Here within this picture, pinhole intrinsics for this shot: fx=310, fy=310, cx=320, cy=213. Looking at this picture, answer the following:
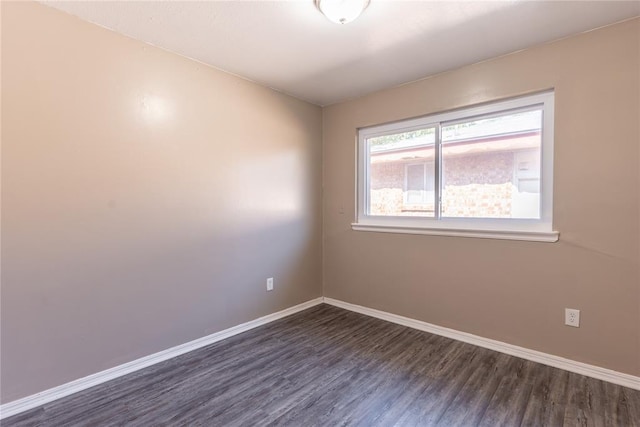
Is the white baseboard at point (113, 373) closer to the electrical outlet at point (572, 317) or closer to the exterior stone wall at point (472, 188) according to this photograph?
the exterior stone wall at point (472, 188)

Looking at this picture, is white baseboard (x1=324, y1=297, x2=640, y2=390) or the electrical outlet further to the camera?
the electrical outlet

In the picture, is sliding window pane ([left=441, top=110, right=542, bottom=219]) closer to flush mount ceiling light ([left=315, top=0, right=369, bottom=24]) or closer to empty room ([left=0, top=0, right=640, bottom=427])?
empty room ([left=0, top=0, right=640, bottom=427])

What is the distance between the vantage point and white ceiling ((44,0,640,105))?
1838 millimetres

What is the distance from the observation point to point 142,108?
221cm

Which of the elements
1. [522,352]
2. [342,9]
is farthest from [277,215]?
[522,352]

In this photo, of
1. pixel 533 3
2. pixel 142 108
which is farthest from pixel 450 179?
pixel 142 108

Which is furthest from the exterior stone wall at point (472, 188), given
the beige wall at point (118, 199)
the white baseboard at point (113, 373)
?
the white baseboard at point (113, 373)

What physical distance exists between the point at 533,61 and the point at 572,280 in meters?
1.62

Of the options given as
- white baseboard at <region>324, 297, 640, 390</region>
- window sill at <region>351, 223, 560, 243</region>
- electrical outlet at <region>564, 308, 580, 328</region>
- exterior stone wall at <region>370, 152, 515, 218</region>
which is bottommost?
white baseboard at <region>324, 297, 640, 390</region>

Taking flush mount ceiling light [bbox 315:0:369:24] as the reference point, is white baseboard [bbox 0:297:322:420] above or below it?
below

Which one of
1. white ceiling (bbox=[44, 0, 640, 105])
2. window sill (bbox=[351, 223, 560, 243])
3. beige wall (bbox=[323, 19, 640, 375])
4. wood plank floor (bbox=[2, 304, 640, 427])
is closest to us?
wood plank floor (bbox=[2, 304, 640, 427])

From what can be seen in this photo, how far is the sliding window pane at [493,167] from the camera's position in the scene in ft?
7.91

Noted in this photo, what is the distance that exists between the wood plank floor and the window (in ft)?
3.33

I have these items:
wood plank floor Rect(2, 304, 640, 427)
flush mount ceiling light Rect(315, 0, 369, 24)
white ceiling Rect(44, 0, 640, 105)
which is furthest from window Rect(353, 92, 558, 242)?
flush mount ceiling light Rect(315, 0, 369, 24)
